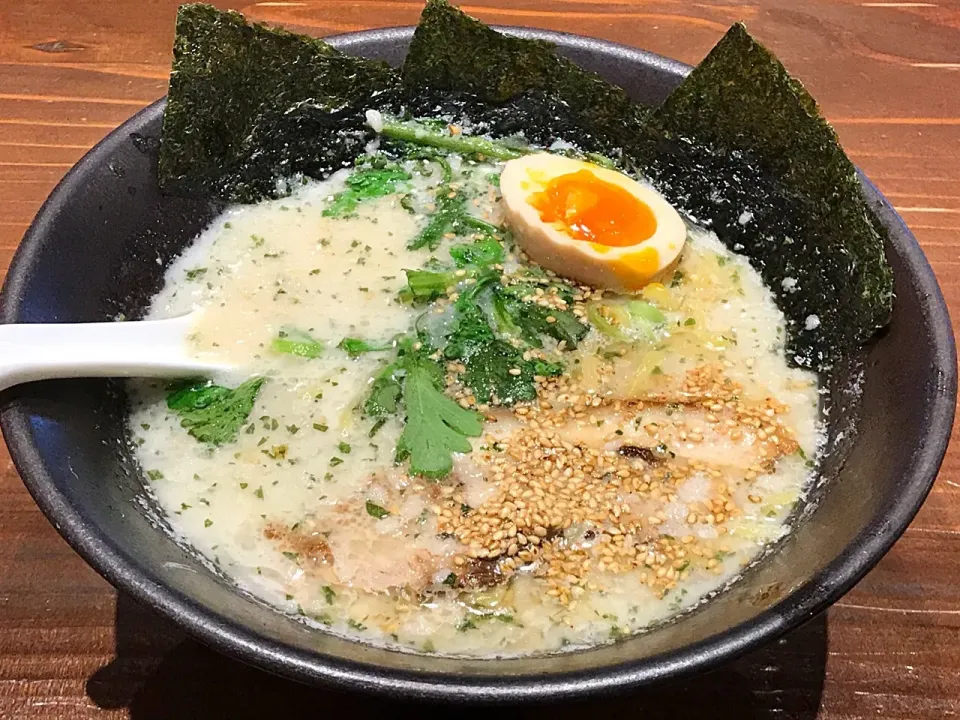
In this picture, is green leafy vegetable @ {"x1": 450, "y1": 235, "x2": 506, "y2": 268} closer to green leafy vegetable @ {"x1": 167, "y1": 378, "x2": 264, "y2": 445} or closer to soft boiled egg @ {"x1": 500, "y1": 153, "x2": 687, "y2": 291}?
soft boiled egg @ {"x1": 500, "y1": 153, "x2": 687, "y2": 291}

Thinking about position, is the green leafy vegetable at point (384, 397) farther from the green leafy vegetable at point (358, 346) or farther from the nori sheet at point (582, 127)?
the nori sheet at point (582, 127)

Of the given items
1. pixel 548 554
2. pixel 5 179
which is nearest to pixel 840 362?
pixel 548 554

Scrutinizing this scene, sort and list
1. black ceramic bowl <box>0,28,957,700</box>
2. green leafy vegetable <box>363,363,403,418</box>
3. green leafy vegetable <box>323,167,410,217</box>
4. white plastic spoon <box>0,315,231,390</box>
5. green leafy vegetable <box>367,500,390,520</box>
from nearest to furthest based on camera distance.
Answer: black ceramic bowl <box>0,28,957,700</box>
white plastic spoon <box>0,315,231,390</box>
green leafy vegetable <box>367,500,390,520</box>
green leafy vegetable <box>363,363,403,418</box>
green leafy vegetable <box>323,167,410,217</box>

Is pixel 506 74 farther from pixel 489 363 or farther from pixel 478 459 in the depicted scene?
pixel 478 459

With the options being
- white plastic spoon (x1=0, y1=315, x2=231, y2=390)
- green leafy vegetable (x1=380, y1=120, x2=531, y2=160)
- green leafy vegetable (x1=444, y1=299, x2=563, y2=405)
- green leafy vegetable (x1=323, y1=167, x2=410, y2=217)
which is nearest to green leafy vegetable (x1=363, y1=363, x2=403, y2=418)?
green leafy vegetable (x1=444, y1=299, x2=563, y2=405)

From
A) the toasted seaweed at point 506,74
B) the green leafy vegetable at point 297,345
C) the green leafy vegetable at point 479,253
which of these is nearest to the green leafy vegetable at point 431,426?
the green leafy vegetable at point 297,345

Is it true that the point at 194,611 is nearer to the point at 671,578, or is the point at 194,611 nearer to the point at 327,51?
the point at 671,578
